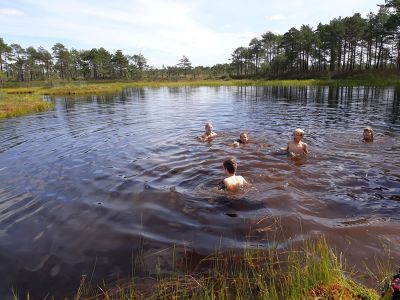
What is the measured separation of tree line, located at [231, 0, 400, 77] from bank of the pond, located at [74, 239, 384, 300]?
3143 inches

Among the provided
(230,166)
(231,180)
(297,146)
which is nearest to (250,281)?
(231,180)

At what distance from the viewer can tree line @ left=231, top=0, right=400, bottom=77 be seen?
72.6 metres

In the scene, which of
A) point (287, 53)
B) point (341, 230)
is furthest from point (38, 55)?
point (341, 230)

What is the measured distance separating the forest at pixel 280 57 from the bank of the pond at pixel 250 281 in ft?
244

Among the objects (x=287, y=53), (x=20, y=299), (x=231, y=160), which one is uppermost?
(x=287, y=53)

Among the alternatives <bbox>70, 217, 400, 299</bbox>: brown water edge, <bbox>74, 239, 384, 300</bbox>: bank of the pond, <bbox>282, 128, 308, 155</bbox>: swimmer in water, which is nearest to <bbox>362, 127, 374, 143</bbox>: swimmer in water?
<bbox>282, 128, 308, 155</bbox>: swimmer in water

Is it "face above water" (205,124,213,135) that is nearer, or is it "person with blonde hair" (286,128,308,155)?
"person with blonde hair" (286,128,308,155)

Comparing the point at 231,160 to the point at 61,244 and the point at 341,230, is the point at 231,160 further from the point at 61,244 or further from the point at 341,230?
the point at 61,244

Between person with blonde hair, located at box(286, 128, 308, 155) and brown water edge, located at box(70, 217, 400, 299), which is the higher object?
person with blonde hair, located at box(286, 128, 308, 155)

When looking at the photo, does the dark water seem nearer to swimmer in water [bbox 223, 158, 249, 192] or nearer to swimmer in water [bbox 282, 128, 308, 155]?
swimmer in water [bbox 223, 158, 249, 192]

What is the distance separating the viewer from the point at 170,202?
332 inches

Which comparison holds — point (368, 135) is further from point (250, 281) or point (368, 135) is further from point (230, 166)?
point (250, 281)

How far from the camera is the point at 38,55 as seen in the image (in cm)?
11712

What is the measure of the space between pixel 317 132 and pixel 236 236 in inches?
486
